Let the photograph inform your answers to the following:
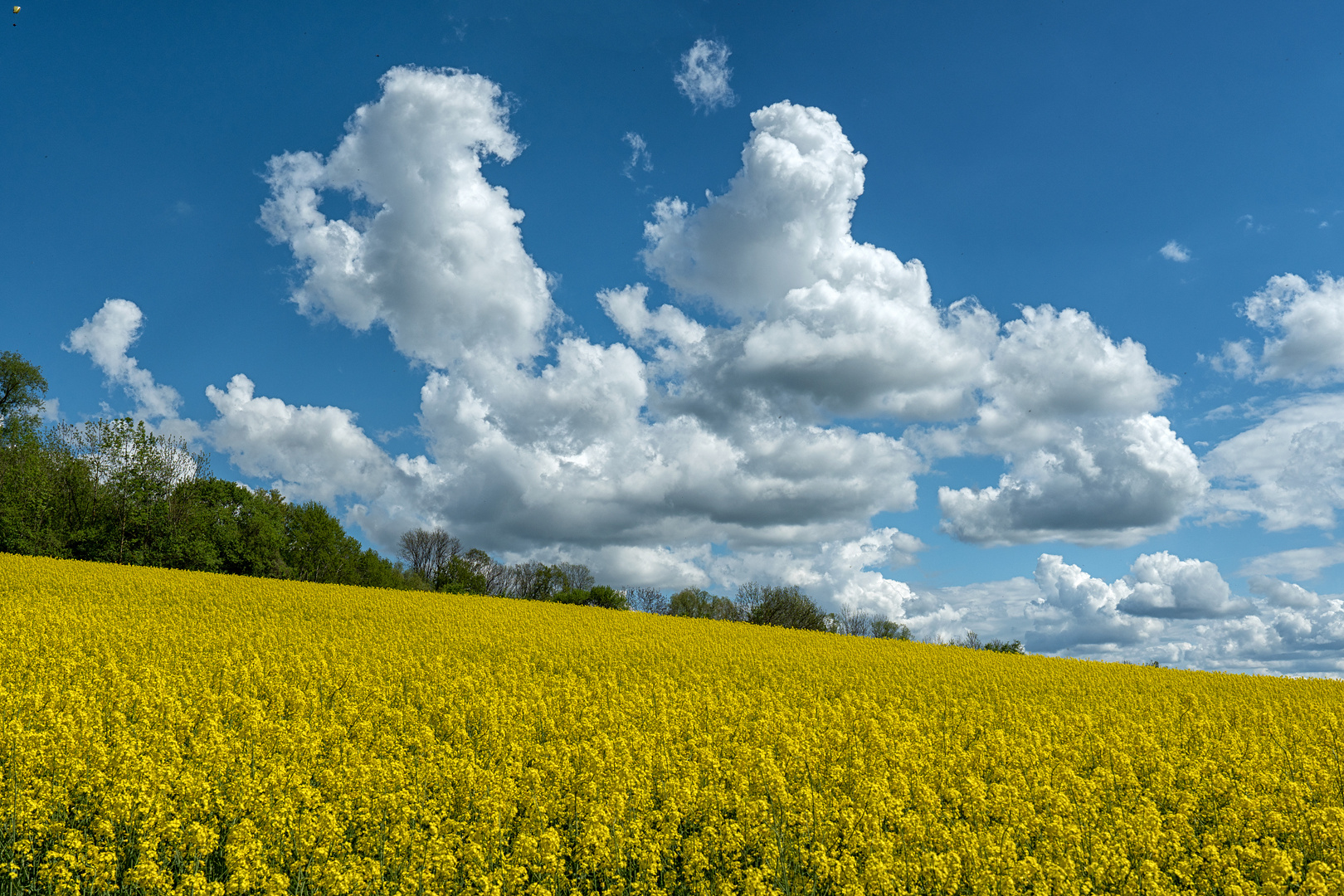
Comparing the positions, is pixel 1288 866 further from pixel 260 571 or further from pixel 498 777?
pixel 260 571

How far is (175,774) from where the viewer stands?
28.6 feet

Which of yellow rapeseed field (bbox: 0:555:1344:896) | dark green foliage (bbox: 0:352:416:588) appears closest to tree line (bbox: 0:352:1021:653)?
dark green foliage (bbox: 0:352:416:588)

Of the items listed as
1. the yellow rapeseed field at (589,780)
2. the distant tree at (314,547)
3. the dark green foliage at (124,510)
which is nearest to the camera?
the yellow rapeseed field at (589,780)

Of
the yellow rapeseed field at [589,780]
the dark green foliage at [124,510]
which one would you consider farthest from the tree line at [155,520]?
the yellow rapeseed field at [589,780]

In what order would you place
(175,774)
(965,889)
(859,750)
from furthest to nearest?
(859,750) → (175,774) → (965,889)

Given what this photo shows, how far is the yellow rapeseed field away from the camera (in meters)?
7.47

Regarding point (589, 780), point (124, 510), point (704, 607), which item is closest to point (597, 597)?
point (704, 607)

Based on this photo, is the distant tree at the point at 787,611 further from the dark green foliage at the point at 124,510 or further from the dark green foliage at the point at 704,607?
the dark green foliage at the point at 124,510

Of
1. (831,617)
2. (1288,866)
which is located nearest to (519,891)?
(1288,866)

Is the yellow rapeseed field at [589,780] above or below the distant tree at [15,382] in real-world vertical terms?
below

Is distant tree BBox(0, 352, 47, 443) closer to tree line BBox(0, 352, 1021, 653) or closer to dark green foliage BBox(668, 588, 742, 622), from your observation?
tree line BBox(0, 352, 1021, 653)

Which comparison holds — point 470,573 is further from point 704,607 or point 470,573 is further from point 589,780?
point 589,780

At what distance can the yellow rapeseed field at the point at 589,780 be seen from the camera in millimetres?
7473

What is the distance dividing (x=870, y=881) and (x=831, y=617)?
65.2 metres
